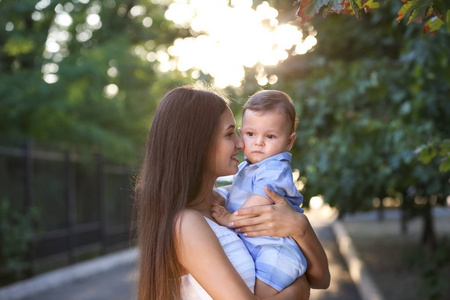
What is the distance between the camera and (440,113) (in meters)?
6.43

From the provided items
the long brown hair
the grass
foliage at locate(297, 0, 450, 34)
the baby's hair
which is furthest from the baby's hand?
the grass

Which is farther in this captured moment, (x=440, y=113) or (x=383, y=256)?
(x=383, y=256)

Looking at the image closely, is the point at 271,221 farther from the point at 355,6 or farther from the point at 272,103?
the point at 355,6

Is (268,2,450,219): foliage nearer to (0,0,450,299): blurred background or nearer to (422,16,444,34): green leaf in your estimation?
(0,0,450,299): blurred background

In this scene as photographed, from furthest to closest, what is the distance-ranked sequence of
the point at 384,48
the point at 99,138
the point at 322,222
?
the point at 322,222 < the point at 99,138 < the point at 384,48

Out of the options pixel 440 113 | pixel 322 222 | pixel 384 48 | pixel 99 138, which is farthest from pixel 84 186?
pixel 322 222

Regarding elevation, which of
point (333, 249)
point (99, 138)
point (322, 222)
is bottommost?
point (322, 222)

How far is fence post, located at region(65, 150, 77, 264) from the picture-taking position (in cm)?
1331

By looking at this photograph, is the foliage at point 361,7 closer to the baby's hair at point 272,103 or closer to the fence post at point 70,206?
the baby's hair at point 272,103

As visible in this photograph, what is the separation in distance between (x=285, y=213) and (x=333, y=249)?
55.4ft

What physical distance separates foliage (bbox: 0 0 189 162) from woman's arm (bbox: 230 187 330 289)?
966 centimetres

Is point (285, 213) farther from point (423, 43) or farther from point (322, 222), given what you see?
point (322, 222)

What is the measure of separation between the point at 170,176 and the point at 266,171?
16.7 inches

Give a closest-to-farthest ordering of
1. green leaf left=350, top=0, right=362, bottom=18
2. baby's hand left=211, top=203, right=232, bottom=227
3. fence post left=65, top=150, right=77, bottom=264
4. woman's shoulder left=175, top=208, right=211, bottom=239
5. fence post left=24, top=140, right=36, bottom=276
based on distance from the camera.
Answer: green leaf left=350, top=0, right=362, bottom=18
woman's shoulder left=175, top=208, right=211, bottom=239
baby's hand left=211, top=203, right=232, bottom=227
fence post left=24, top=140, right=36, bottom=276
fence post left=65, top=150, right=77, bottom=264
